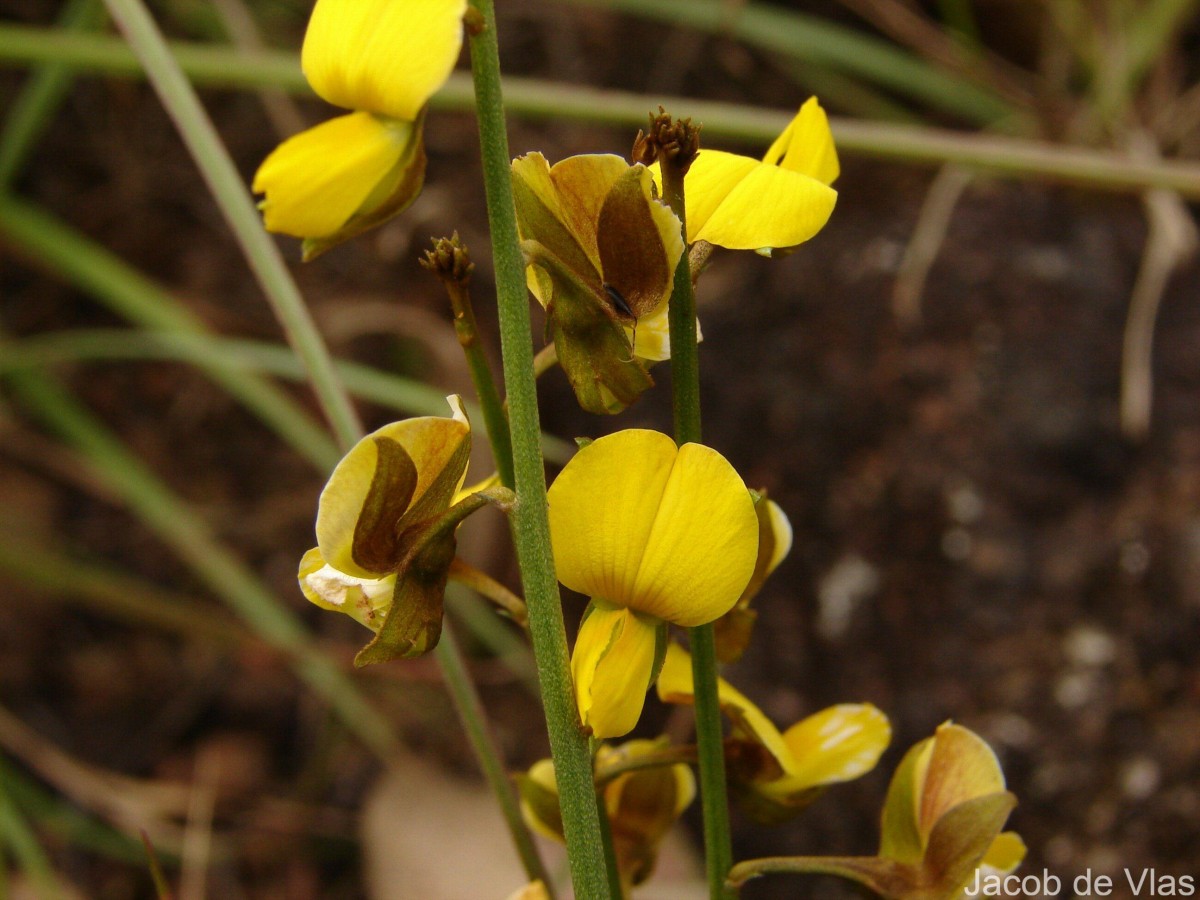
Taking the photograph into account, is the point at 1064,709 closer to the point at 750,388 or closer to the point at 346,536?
the point at 750,388

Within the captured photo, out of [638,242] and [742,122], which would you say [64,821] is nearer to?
[742,122]

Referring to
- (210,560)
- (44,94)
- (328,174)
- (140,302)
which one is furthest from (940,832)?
(44,94)

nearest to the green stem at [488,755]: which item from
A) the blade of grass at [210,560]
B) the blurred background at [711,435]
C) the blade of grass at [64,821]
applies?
the blurred background at [711,435]

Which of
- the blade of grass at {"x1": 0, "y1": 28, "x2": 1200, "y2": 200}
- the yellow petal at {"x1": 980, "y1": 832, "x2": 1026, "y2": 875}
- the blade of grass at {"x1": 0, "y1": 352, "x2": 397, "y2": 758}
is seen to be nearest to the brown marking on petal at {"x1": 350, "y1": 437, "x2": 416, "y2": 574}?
the yellow petal at {"x1": 980, "y1": 832, "x2": 1026, "y2": 875}

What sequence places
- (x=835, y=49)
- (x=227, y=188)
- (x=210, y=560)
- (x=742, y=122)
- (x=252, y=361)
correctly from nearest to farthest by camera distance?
1. (x=227, y=188)
2. (x=742, y=122)
3. (x=252, y=361)
4. (x=210, y=560)
5. (x=835, y=49)

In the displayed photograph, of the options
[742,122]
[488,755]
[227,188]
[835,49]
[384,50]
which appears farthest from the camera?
[835,49]

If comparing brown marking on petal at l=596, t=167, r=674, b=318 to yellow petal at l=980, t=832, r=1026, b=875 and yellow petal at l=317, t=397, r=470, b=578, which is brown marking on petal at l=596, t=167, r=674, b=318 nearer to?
yellow petal at l=317, t=397, r=470, b=578

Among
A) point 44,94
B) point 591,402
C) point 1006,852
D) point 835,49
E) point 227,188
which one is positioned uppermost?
point 835,49
